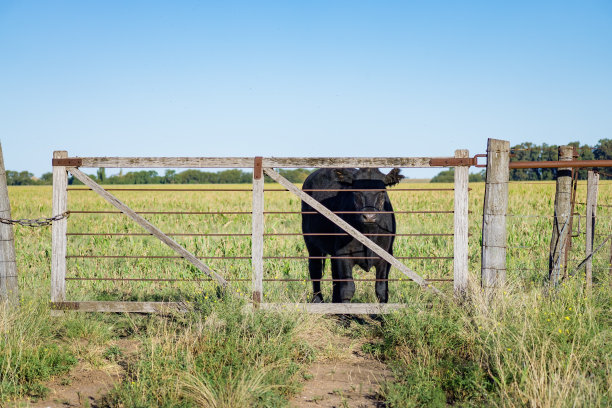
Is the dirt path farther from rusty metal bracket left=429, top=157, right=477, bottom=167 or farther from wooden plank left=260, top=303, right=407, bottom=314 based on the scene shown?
rusty metal bracket left=429, top=157, right=477, bottom=167

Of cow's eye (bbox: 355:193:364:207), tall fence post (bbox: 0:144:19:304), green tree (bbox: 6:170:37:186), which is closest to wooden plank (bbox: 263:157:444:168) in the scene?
cow's eye (bbox: 355:193:364:207)

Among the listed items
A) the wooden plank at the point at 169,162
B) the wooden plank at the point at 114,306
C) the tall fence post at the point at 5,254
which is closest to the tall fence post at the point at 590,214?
the wooden plank at the point at 169,162

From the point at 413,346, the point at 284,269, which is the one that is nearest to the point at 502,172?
the point at 413,346

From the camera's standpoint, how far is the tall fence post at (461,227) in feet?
18.8

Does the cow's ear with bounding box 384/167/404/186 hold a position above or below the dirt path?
above

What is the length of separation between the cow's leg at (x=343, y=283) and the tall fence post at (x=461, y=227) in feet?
4.20

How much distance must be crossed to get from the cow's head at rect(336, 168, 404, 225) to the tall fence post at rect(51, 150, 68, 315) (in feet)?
10.8

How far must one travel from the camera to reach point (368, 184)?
22.0 ft

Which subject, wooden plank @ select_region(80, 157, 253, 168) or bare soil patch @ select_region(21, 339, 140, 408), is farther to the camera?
wooden plank @ select_region(80, 157, 253, 168)

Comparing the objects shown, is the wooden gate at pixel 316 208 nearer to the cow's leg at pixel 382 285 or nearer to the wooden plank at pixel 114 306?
the wooden plank at pixel 114 306

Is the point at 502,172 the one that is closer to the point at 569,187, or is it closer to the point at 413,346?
the point at 569,187

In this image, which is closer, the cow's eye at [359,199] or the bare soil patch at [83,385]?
the bare soil patch at [83,385]

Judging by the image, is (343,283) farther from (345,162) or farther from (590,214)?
(590,214)

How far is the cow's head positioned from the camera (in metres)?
6.29
